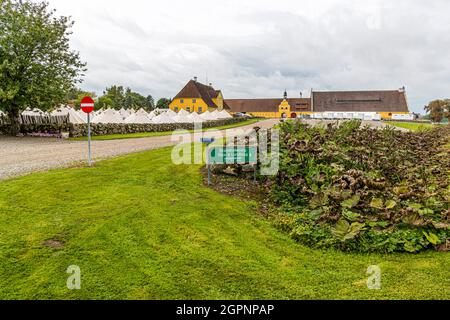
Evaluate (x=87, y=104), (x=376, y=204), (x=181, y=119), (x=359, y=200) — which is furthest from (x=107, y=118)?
(x=376, y=204)

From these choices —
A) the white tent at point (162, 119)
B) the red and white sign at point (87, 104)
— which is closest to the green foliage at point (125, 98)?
the white tent at point (162, 119)

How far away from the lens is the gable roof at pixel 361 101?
100188mm

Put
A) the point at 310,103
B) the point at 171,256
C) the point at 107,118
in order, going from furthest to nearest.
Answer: the point at 310,103 < the point at 107,118 < the point at 171,256

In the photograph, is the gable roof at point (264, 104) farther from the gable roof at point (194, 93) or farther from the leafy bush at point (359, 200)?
the leafy bush at point (359, 200)

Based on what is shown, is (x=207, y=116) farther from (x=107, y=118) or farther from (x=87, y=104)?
(x=87, y=104)

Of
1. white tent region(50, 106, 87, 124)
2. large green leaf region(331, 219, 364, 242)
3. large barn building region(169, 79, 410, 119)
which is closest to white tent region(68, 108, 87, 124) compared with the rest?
white tent region(50, 106, 87, 124)

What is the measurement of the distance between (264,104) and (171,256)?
11193 centimetres

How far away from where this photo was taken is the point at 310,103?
10881cm

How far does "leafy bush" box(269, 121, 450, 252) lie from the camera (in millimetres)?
5531

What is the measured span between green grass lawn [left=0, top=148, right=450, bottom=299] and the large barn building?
266 ft

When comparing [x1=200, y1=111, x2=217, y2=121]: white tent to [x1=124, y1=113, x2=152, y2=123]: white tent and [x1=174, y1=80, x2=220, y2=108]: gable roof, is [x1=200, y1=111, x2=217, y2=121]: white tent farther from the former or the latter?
[x1=174, y1=80, x2=220, y2=108]: gable roof

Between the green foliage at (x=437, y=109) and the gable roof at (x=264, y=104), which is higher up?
the gable roof at (x=264, y=104)

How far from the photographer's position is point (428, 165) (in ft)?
33.1
